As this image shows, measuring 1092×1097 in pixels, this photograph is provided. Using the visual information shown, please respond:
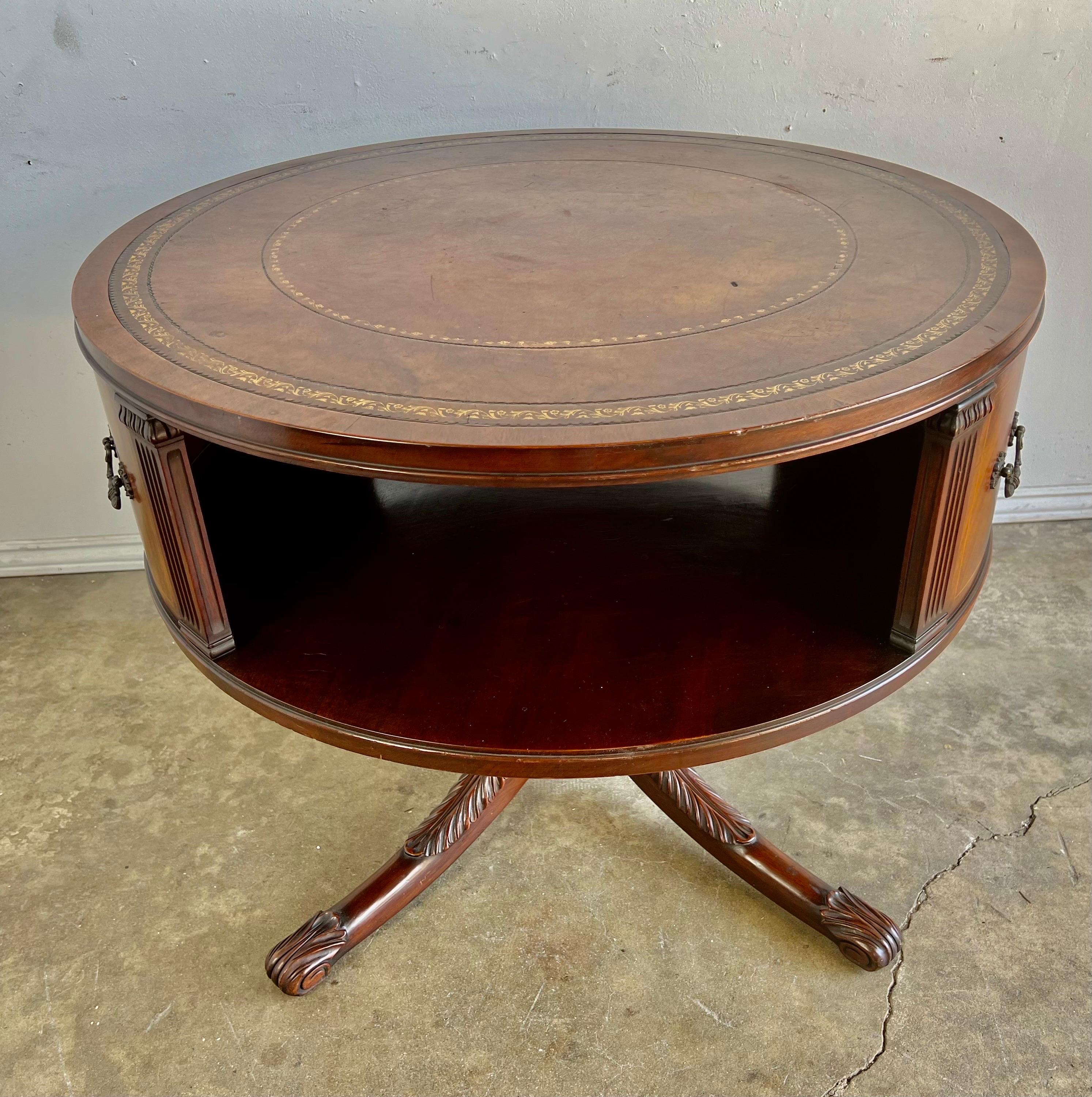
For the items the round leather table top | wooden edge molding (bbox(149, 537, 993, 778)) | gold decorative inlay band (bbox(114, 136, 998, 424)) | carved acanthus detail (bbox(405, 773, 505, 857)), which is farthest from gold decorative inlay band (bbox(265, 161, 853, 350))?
carved acanthus detail (bbox(405, 773, 505, 857))

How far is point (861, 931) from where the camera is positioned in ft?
5.72

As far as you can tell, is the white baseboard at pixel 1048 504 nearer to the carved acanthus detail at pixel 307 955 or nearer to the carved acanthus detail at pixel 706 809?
the carved acanthus detail at pixel 706 809

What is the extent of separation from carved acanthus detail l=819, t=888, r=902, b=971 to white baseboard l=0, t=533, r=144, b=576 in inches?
74.1

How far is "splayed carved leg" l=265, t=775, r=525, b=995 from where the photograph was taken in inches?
68.2

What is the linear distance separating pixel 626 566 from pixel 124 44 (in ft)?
4.89

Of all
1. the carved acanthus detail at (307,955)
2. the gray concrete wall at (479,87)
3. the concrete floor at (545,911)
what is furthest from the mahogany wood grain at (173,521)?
the gray concrete wall at (479,87)

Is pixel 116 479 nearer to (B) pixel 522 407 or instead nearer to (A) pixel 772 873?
(B) pixel 522 407

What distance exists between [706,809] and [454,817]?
0.44m

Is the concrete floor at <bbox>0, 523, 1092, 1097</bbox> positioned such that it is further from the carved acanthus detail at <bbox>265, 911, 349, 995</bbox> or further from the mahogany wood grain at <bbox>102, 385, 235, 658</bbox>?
the mahogany wood grain at <bbox>102, 385, 235, 658</bbox>

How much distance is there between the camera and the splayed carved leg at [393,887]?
5.68 ft

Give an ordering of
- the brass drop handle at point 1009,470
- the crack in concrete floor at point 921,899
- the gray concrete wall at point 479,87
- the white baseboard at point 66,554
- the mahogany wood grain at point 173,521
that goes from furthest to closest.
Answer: the white baseboard at point 66,554
the gray concrete wall at point 479,87
the crack in concrete floor at point 921,899
the brass drop handle at point 1009,470
the mahogany wood grain at point 173,521

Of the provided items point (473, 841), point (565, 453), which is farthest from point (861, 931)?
point (565, 453)

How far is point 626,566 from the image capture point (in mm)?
1665

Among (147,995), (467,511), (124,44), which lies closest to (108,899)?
(147,995)
